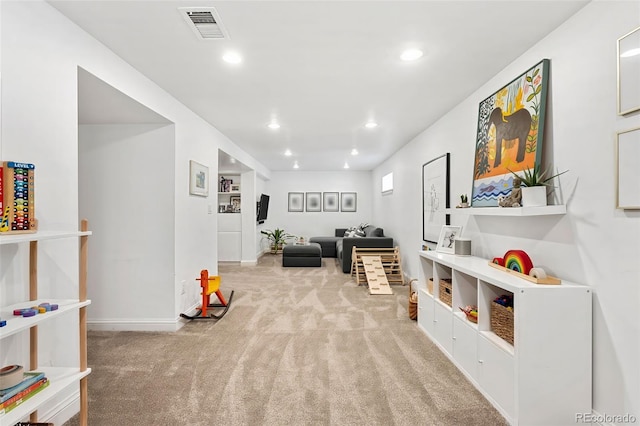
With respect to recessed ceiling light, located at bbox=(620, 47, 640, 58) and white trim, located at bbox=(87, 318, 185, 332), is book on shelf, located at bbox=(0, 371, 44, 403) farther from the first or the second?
recessed ceiling light, located at bbox=(620, 47, 640, 58)

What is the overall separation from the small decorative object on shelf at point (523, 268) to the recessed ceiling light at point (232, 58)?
8.06 feet

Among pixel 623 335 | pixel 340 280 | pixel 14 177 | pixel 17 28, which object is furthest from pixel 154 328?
pixel 623 335

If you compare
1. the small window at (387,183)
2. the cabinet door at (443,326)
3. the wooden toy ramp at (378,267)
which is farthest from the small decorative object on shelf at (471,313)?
the small window at (387,183)

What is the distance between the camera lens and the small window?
7.07m

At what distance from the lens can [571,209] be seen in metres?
1.97

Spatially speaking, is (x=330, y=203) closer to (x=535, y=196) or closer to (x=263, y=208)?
(x=263, y=208)

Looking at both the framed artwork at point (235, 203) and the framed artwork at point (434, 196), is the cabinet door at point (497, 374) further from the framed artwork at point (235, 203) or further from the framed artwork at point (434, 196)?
the framed artwork at point (235, 203)

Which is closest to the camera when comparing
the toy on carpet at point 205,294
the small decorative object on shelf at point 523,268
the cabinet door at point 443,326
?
the small decorative object on shelf at point 523,268

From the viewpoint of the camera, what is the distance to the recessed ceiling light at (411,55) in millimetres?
2412

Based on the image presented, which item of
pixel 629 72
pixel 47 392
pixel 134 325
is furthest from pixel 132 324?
pixel 629 72

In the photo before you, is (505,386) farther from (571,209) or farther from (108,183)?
(108,183)

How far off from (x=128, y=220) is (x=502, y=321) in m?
3.47

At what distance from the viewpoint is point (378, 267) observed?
5.44 metres

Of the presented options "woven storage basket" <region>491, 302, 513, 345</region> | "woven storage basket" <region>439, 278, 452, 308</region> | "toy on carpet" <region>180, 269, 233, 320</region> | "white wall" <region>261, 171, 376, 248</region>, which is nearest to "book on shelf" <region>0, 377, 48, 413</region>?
"toy on carpet" <region>180, 269, 233, 320</region>
